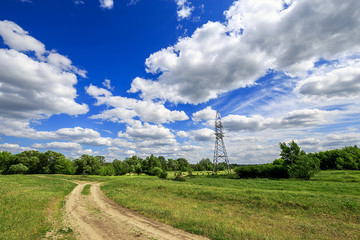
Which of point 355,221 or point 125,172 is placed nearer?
point 355,221

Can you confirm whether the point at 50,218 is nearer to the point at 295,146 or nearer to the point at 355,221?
the point at 355,221

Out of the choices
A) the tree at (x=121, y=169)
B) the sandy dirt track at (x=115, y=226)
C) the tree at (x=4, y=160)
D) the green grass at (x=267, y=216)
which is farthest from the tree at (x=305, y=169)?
the tree at (x=4, y=160)

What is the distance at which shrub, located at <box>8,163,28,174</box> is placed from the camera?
69.5 m

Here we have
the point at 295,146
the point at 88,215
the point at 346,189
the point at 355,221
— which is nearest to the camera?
the point at 355,221

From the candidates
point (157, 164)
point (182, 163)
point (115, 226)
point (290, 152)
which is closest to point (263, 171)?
point (290, 152)

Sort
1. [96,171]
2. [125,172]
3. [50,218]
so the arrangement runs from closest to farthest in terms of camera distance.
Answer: [50,218] → [96,171] → [125,172]

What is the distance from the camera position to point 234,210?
59.4 feet

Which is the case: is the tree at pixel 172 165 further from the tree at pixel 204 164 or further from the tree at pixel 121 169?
the tree at pixel 121 169

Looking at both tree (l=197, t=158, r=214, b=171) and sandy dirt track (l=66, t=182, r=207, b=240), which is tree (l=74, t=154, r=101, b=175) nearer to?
sandy dirt track (l=66, t=182, r=207, b=240)

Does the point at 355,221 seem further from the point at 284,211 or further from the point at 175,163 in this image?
the point at 175,163

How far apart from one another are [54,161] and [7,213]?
80536 mm

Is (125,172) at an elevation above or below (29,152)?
below

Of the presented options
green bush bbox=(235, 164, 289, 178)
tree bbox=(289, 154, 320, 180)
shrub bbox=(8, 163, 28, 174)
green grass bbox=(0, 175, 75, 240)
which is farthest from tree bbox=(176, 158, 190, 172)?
green grass bbox=(0, 175, 75, 240)

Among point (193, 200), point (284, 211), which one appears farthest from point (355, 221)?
point (193, 200)
